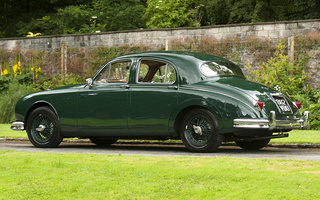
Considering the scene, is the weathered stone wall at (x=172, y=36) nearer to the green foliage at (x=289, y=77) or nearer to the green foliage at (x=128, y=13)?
the green foliage at (x=289, y=77)

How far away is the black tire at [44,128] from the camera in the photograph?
11.2 m

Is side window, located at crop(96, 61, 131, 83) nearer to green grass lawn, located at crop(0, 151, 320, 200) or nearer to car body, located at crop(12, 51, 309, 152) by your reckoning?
car body, located at crop(12, 51, 309, 152)

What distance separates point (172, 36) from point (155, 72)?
373 inches

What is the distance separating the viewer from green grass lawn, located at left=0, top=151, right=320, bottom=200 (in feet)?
19.5

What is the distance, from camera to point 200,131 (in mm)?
9547

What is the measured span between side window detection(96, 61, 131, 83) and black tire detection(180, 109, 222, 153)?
1.65 meters

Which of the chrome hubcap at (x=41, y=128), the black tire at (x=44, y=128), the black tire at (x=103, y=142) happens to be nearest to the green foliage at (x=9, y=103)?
the black tire at (x=103, y=142)

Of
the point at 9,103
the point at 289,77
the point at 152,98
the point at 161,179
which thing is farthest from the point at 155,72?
the point at 9,103

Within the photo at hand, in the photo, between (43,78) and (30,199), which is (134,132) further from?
(43,78)

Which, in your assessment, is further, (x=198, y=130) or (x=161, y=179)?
(x=198, y=130)

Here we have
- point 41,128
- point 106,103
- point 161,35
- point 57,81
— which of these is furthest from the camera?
point 57,81

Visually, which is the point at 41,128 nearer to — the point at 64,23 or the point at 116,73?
the point at 116,73

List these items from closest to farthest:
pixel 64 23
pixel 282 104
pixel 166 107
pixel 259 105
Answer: pixel 259 105 < pixel 282 104 < pixel 166 107 < pixel 64 23

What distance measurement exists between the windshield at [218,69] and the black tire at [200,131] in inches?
33.9
